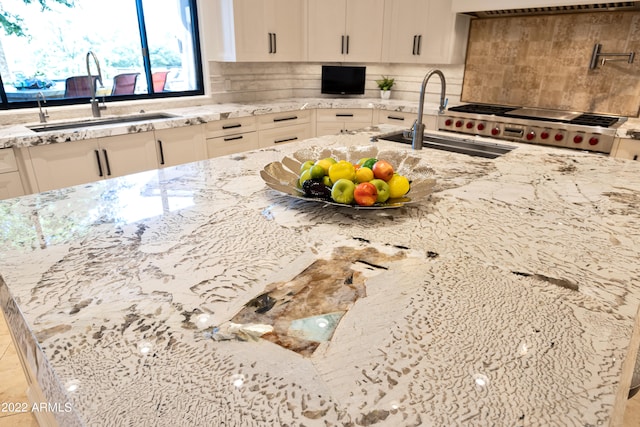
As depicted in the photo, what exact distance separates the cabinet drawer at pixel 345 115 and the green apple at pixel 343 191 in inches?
116

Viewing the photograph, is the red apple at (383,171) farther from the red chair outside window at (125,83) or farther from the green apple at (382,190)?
the red chair outside window at (125,83)

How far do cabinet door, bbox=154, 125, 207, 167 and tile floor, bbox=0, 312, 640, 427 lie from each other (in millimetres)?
1455

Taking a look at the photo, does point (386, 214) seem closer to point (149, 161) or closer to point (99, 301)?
point (99, 301)

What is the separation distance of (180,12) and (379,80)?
6.80 ft

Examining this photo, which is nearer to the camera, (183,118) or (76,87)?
(183,118)

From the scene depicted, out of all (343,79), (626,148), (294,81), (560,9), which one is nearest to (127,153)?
(294,81)

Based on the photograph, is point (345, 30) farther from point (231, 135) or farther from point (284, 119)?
point (231, 135)

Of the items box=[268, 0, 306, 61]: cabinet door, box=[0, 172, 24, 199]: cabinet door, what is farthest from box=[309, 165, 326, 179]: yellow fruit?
box=[268, 0, 306, 61]: cabinet door

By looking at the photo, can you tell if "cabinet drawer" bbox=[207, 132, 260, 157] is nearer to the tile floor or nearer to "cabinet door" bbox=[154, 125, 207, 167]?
"cabinet door" bbox=[154, 125, 207, 167]

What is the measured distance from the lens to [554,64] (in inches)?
133

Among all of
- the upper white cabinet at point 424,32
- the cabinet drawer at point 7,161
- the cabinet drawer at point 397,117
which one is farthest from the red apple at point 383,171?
the upper white cabinet at point 424,32

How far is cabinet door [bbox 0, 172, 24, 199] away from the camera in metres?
2.28

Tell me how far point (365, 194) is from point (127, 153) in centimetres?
222

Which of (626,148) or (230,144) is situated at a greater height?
(626,148)
